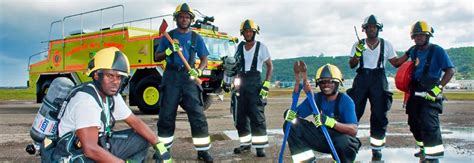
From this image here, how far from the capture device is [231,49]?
11.7m

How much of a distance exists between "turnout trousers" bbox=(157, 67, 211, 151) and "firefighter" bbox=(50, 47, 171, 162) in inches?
58.4

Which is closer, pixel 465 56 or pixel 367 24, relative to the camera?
pixel 367 24

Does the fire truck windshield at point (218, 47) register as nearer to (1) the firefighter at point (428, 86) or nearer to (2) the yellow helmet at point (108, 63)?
(1) the firefighter at point (428, 86)

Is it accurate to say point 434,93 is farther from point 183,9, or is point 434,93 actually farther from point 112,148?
point 112,148

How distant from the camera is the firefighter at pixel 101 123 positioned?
3057mm

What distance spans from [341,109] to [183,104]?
1.92 metres

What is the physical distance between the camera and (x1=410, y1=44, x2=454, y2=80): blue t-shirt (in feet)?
16.7

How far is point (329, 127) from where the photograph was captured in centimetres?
428

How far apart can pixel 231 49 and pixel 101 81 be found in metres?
8.50

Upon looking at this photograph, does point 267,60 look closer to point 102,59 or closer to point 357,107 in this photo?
point 357,107

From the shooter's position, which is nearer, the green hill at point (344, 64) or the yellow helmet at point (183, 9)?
the yellow helmet at point (183, 9)

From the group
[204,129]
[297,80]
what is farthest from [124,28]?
[297,80]

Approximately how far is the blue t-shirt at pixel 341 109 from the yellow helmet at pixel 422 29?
1.58 meters

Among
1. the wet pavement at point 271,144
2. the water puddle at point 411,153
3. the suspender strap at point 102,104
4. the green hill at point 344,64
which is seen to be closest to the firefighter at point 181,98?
the wet pavement at point 271,144
